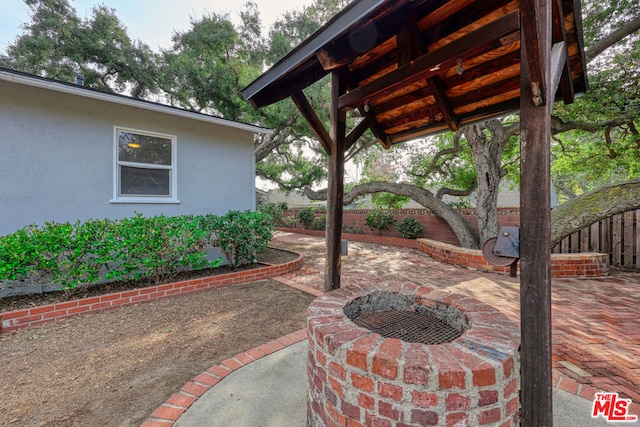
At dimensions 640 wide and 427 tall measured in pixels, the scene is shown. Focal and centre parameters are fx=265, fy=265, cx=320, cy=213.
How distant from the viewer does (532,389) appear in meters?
1.35

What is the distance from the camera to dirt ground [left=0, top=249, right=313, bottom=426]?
6.38ft

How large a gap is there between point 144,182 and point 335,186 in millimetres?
4443

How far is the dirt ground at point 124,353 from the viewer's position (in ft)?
6.38

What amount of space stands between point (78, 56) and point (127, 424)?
14264 mm

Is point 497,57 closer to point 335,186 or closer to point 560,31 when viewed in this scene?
point 560,31

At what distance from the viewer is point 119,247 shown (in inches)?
158

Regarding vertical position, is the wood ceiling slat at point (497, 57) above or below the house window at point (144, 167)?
above

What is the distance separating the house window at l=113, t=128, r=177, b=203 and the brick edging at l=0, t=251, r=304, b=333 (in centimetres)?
189

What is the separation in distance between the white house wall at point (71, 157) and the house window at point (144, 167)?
11cm

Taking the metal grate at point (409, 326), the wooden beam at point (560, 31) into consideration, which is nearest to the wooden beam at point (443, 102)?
the wooden beam at point (560, 31)

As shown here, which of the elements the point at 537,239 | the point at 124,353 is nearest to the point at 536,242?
the point at 537,239

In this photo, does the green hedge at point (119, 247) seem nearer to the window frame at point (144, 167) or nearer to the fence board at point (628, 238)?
the window frame at point (144, 167)

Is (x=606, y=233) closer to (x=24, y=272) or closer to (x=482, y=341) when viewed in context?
(x=482, y=341)

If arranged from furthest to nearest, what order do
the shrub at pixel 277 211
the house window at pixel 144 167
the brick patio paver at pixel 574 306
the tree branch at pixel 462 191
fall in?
the shrub at pixel 277 211 → the tree branch at pixel 462 191 → the house window at pixel 144 167 → the brick patio paver at pixel 574 306
